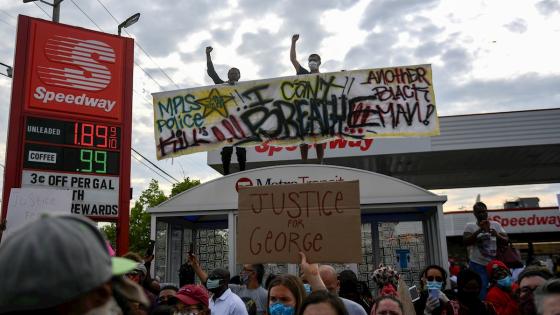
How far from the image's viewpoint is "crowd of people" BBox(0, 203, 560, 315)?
1.05 m

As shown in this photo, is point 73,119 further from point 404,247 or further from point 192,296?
point 404,247

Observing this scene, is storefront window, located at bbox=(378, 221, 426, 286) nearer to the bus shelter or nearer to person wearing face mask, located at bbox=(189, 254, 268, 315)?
the bus shelter

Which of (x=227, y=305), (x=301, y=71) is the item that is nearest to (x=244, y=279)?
(x=227, y=305)

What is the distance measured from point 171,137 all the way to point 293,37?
320 centimetres

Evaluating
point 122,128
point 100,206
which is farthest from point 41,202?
point 122,128

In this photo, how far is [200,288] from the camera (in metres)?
4.50


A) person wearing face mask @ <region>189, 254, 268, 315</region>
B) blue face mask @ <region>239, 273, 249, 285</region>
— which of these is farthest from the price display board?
person wearing face mask @ <region>189, 254, 268, 315</region>

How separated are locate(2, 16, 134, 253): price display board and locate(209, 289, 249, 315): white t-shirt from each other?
14.1 ft

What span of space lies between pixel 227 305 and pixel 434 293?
212 cm

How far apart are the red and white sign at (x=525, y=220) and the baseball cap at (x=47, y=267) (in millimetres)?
23354

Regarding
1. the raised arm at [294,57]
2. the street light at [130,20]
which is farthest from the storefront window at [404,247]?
the street light at [130,20]

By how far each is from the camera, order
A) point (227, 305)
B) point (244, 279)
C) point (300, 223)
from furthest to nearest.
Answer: point (244, 279), point (227, 305), point (300, 223)

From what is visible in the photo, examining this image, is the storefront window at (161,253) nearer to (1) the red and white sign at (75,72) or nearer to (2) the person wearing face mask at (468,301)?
(1) the red and white sign at (75,72)

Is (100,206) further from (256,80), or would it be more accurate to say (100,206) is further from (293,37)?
(293,37)
